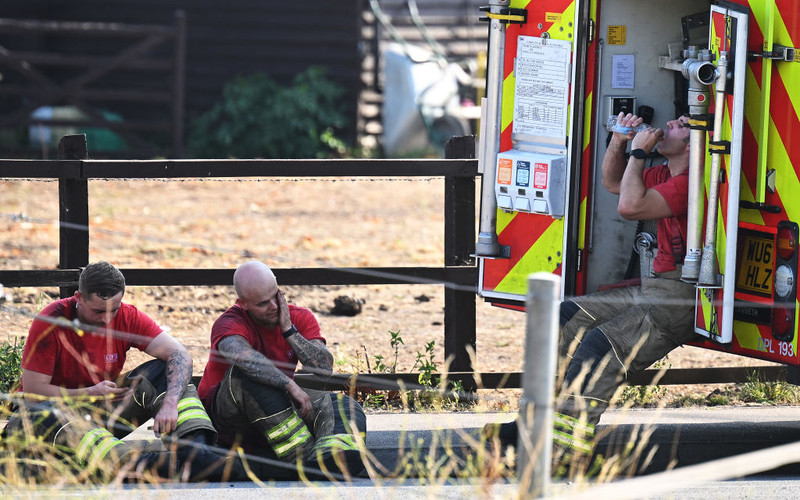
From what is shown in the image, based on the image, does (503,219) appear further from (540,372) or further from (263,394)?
(540,372)

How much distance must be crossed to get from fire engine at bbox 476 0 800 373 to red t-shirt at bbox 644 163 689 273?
0.40 feet

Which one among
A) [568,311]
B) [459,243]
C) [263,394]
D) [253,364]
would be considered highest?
[459,243]

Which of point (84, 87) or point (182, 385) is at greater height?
point (84, 87)

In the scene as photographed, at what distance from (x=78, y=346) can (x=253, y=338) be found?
75 cm

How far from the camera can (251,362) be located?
5117 mm

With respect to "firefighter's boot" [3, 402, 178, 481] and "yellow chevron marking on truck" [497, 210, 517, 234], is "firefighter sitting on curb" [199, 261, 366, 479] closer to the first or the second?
"firefighter's boot" [3, 402, 178, 481]

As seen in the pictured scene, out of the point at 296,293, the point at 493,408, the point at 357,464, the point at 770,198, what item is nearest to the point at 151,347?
the point at 357,464

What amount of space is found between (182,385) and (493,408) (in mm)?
1829

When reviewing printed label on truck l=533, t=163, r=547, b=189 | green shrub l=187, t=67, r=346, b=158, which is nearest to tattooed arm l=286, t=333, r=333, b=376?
printed label on truck l=533, t=163, r=547, b=189

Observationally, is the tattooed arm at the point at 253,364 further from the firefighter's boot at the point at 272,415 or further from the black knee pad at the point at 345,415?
the black knee pad at the point at 345,415

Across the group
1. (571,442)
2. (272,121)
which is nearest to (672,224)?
(571,442)

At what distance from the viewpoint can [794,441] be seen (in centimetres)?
565

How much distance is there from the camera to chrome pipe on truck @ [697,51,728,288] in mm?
4871

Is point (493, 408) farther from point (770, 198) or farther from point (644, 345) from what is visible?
point (770, 198)
